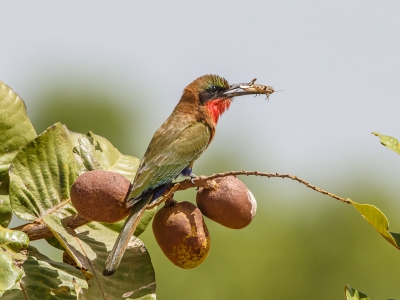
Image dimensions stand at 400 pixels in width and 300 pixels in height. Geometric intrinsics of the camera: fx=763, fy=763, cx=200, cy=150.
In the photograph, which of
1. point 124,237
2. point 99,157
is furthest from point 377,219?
point 99,157

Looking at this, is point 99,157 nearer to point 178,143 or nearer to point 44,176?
point 44,176

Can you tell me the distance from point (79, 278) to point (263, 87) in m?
2.09

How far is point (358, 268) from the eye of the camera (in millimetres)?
13133

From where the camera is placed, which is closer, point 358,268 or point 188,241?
point 188,241

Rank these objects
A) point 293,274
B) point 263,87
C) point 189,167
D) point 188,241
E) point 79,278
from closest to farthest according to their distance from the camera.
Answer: point 79,278, point 188,241, point 189,167, point 263,87, point 293,274

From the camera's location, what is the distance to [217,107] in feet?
14.6

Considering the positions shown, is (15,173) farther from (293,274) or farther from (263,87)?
(293,274)

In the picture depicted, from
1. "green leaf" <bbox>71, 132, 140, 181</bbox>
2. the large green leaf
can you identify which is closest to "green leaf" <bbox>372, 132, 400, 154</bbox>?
"green leaf" <bbox>71, 132, 140, 181</bbox>

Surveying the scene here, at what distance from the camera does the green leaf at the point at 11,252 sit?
2508 millimetres

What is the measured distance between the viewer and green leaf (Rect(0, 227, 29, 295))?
98.7 inches

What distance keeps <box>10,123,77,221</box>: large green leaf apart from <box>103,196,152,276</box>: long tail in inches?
9.7

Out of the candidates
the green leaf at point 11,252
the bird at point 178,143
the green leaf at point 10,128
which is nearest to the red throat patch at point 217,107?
the bird at point 178,143

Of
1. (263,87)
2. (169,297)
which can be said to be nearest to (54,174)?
(263,87)

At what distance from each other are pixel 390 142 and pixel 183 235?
0.86 meters
